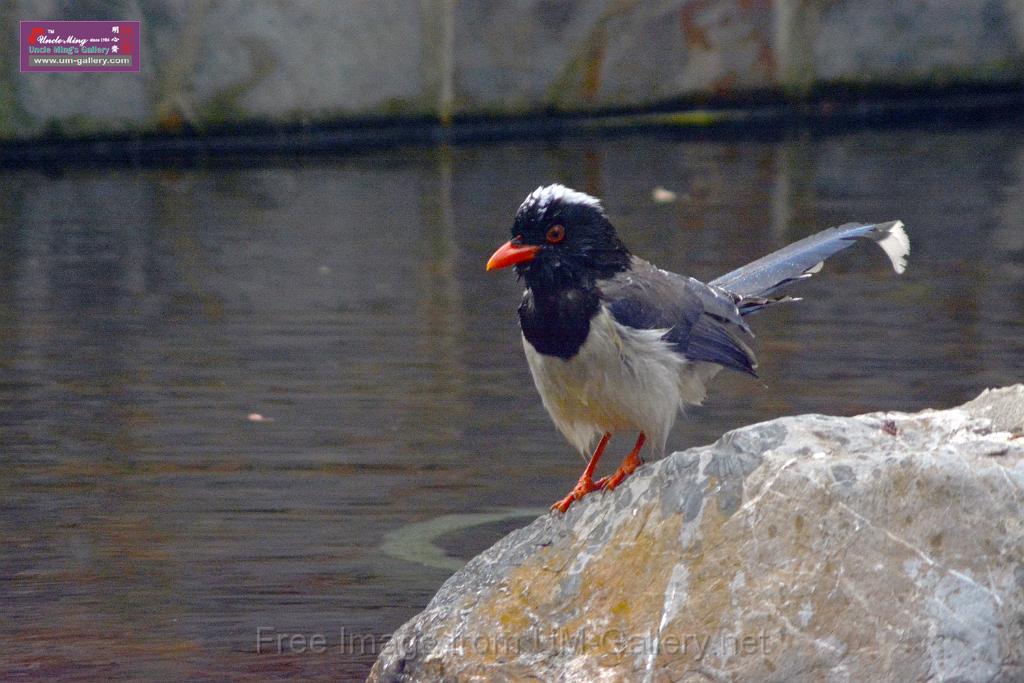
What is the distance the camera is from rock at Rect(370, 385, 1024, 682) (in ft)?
11.9

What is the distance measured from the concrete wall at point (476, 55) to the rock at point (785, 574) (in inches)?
360

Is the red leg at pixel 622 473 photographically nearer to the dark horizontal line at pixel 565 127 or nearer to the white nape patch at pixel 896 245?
the white nape patch at pixel 896 245

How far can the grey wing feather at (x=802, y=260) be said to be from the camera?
5102 mm

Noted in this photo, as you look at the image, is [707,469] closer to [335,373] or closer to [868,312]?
[335,373]

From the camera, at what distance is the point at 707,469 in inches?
155

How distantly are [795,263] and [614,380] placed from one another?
37.7 inches

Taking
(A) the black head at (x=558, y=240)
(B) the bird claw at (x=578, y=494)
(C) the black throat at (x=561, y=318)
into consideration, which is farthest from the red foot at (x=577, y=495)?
(A) the black head at (x=558, y=240)

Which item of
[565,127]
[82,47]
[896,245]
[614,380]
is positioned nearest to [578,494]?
[614,380]

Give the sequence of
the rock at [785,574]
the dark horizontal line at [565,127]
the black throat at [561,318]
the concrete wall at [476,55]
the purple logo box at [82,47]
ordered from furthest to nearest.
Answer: the dark horizontal line at [565,127]
the concrete wall at [476,55]
the purple logo box at [82,47]
the black throat at [561,318]
the rock at [785,574]

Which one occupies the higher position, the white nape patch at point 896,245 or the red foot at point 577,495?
the white nape patch at point 896,245

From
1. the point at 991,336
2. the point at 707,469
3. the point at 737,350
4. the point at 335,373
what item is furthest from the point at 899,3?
the point at 707,469

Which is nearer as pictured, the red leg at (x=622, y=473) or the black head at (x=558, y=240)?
the red leg at (x=622, y=473)

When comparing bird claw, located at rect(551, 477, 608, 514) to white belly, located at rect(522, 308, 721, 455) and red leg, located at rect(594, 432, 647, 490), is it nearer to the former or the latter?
red leg, located at rect(594, 432, 647, 490)

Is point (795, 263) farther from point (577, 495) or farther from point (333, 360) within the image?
point (333, 360)
